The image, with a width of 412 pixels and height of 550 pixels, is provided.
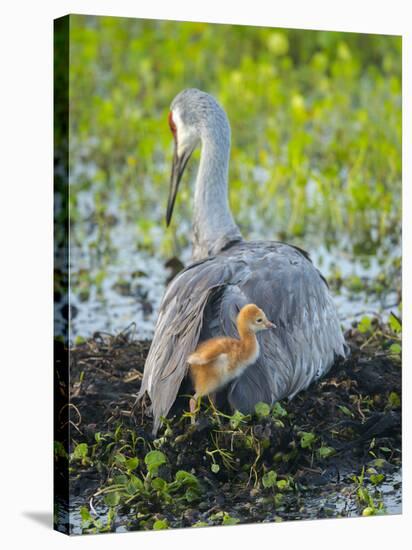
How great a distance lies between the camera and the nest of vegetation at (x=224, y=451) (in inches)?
213

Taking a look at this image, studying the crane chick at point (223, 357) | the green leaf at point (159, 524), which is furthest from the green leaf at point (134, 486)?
the crane chick at point (223, 357)

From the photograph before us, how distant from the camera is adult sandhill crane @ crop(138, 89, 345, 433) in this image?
5.53 meters

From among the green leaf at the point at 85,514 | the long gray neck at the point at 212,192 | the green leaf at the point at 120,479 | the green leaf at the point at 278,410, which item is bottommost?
the green leaf at the point at 85,514

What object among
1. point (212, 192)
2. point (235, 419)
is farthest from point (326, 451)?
point (212, 192)

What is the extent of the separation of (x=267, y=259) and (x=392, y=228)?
3.03 feet

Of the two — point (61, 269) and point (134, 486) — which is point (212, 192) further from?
point (134, 486)

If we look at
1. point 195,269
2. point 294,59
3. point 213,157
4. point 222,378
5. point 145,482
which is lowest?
point 145,482

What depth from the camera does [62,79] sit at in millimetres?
5363

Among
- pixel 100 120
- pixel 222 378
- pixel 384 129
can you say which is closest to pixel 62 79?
pixel 100 120

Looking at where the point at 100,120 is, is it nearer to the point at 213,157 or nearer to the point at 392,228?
the point at 213,157

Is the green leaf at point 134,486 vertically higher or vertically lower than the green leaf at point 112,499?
higher

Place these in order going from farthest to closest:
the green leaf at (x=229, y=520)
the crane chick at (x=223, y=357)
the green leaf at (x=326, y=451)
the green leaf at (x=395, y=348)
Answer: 1. the green leaf at (x=395, y=348)
2. the green leaf at (x=326, y=451)
3. the green leaf at (x=229, y=520)
4. the crane chick at (x=223, y=357)

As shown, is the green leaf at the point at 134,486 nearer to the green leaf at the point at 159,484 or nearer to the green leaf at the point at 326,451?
the green leaf at the point at 159,484

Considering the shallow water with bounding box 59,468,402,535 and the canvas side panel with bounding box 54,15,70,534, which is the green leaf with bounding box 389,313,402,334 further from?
the canvas side panel with bounding box 54,15,70,534
